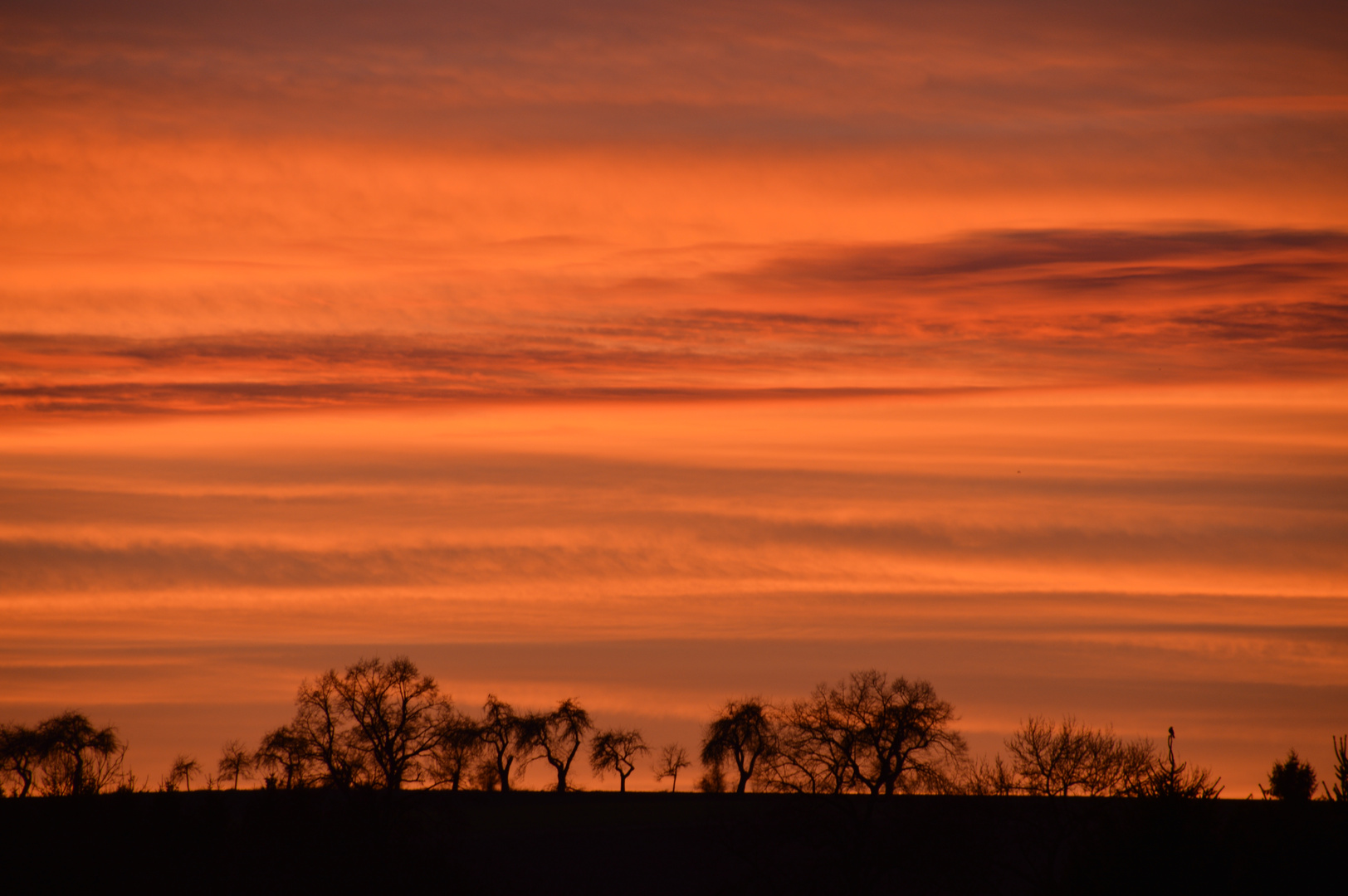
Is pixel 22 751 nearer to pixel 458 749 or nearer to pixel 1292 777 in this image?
pixel 458 749

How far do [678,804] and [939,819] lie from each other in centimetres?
3652

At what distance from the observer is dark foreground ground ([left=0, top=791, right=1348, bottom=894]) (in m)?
35.1

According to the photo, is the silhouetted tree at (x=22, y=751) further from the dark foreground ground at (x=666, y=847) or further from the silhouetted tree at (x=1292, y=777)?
the silhouetted tree at (x=1292, y=777)

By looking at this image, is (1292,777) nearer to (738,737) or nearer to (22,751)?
(738,737)

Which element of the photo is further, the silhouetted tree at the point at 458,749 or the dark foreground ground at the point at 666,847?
the silhouetted tree at the point at 458,749

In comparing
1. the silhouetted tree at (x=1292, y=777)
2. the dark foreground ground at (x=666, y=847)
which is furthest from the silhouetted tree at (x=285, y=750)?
the silhouetted tree at (x=1292, y=777)

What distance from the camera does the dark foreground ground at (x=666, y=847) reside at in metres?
35.1

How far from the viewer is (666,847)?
8388cm

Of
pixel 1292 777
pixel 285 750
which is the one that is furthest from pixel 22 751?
pixel 1292 777

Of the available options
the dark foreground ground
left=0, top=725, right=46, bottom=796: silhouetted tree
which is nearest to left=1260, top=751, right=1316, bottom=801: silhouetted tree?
the dark foreground ground

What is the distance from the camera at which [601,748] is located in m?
132

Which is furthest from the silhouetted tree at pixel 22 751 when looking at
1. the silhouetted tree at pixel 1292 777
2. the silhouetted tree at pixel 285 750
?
the silhouetted tree at pixel 1292 777

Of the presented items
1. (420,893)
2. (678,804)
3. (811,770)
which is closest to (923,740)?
(811,770)

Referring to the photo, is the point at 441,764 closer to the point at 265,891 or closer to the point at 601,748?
the point at 601,748
